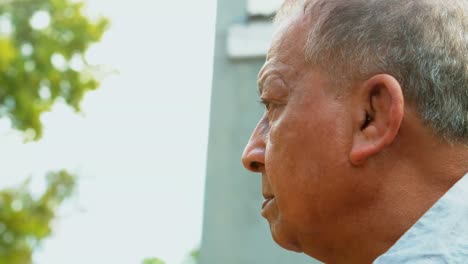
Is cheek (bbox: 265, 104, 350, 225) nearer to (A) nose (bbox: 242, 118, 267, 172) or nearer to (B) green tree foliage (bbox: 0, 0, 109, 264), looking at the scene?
(A) nose (bbox: 242, 118, 267, 172)

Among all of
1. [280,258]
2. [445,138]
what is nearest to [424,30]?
[445,138]

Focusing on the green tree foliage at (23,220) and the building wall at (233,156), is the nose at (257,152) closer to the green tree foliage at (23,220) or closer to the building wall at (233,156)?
the building wall at (233,156)

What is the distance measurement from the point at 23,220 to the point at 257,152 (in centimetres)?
717

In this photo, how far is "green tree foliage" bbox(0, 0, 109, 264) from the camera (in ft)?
27.7

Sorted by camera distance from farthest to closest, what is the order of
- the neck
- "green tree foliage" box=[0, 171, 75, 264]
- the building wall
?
"green tree foliage" box=[0, 171, 75, 264], the building wall, the neck

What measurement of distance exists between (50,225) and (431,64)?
782cm

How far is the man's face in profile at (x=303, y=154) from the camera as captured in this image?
1.43m

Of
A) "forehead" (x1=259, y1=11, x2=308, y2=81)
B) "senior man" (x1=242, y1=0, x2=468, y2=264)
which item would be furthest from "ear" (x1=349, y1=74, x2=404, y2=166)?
"forehead" (x1=259, y1=11, x2=308, y2=81)

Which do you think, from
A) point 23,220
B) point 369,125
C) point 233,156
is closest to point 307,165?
point 369,125

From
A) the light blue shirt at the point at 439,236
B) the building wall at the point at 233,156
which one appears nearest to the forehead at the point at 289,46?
the light blue shirt at the point at 439,236

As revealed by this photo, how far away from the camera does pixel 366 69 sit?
4.67 ft

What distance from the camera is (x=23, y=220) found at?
27.6ft

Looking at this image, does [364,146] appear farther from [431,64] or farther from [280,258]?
[280,258]

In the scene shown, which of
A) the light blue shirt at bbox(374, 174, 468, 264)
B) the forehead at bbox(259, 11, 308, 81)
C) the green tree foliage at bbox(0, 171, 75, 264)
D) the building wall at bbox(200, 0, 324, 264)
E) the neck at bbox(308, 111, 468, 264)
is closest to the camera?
the light blue shirt at bbox(374, 174, 468, 264)
